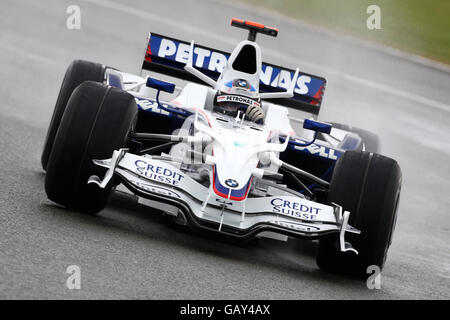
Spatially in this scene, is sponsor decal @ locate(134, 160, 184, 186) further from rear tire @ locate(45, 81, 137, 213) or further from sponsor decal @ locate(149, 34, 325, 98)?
sponsor decal @ locate(149, 34, 325, 98)

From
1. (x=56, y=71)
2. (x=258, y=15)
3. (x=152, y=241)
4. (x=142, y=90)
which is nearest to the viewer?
(x=152, y=241)

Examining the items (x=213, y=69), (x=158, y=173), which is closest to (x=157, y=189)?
(x=158, y=173)

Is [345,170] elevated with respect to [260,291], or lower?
elevated

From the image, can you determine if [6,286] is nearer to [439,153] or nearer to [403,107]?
[439,153]

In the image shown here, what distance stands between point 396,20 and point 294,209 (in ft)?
101

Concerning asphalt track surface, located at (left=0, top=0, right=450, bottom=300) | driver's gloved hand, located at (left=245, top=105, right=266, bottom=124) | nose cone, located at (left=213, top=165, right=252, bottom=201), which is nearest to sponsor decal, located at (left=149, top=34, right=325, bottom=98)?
driver's gloved hand, located at (left=245, top=105, right=266, bottom=124)

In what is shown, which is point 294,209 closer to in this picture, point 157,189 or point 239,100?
point 157,189

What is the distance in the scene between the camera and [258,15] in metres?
30.7

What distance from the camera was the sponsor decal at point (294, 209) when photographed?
7535mm

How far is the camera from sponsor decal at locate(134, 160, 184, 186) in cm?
754

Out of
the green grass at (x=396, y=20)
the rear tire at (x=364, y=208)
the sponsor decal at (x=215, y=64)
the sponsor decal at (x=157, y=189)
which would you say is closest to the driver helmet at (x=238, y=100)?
the sponsor decal at (x=215, y=64)

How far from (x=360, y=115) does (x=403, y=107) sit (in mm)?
3220

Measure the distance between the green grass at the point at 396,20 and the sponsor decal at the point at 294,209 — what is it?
25.5 metres
